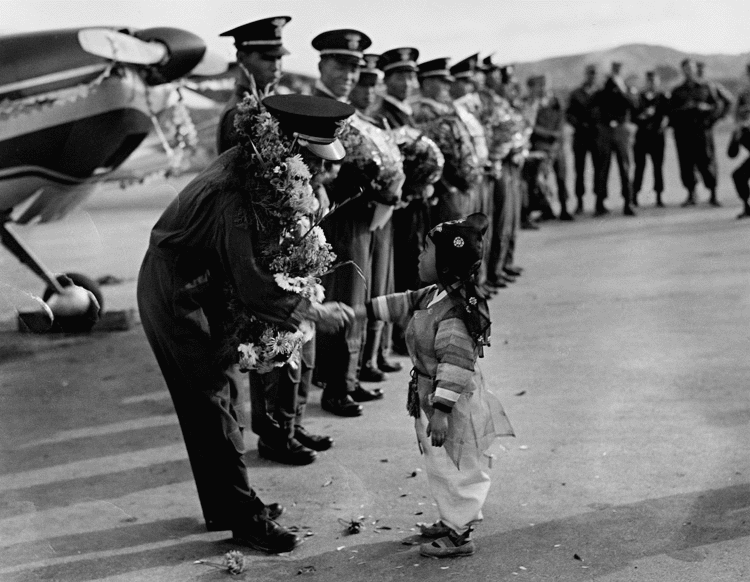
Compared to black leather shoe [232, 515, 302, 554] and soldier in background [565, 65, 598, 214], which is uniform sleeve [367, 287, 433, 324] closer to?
black leather shoe [232, 515, 302, 554]

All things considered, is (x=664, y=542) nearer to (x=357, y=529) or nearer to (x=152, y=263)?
(x=357, y=529)

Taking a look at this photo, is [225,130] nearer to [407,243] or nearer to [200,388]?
[200,388]

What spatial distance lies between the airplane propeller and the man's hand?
195 inches

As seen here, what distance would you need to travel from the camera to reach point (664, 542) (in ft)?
13.4

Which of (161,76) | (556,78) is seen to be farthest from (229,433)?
(556,78)

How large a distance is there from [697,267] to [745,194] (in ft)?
14.6

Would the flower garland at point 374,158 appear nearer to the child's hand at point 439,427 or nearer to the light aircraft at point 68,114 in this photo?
the child's hand at point 439,427

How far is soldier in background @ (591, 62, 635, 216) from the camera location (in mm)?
16453

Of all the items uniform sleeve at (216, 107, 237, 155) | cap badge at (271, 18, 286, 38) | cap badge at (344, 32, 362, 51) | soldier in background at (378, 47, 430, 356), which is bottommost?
soldier in background at (378, 47, 430, 356)

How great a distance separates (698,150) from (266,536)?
47.4 ft

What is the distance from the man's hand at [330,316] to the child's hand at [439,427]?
0.50 m

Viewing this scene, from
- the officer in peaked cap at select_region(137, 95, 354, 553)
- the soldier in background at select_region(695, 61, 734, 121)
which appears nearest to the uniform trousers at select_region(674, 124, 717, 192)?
the soldier in background at select_region(695, 61, 734, 121)

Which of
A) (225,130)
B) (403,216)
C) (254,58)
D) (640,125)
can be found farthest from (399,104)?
(640,125)

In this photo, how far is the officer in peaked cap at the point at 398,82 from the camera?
304 inches
